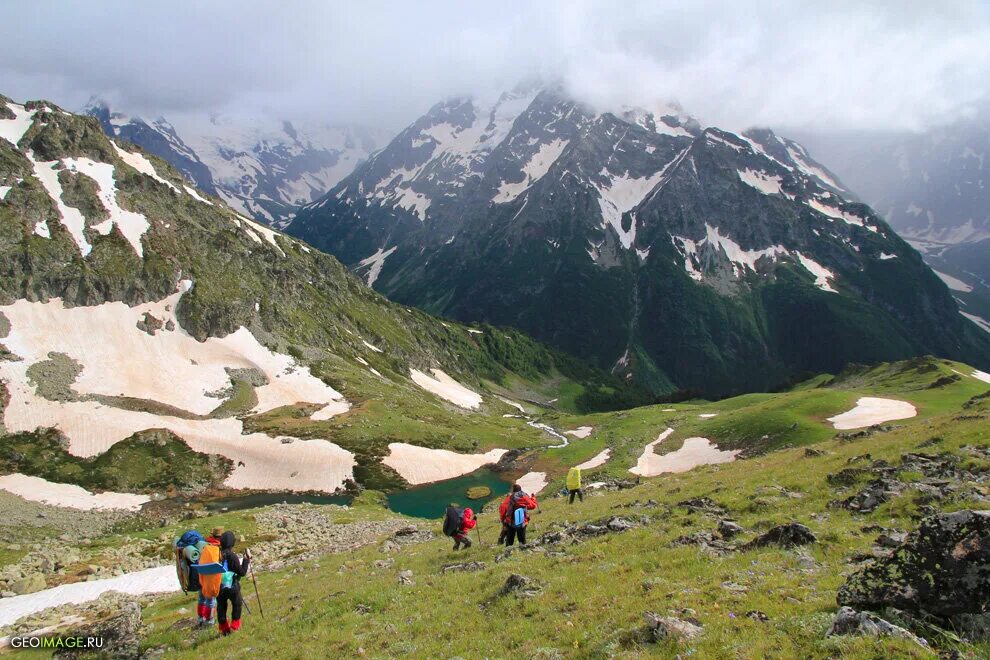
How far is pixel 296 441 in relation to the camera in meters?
95.7

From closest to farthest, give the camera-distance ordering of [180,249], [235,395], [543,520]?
[543,520], [235,395], [180,249]

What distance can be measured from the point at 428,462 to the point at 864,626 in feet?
306

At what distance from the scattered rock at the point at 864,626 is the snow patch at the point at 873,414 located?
83233 mm

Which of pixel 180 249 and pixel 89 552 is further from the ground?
pixel 180 249

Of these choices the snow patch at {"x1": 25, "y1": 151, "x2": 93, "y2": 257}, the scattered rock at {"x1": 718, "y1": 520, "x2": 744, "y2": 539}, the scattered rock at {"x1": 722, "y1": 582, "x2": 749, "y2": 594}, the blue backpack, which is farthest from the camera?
the snow patch at {"x1": 25, "y1": 151, "x2": 93, "y2": 257}

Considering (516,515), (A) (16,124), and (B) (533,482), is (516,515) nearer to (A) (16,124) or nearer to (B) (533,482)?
(B) (533,482)

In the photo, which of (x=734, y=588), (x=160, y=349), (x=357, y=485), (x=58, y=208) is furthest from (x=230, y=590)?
(x=58, y=208)

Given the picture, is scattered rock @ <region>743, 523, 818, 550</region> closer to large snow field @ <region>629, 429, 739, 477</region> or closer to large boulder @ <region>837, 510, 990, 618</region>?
large boulder @ <region>837, 510, 990, 618</region>

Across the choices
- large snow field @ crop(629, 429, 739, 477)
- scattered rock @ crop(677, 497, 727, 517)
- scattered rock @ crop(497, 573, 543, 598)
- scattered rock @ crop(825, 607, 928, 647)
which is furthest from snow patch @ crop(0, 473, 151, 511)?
scattered rock @ crop(825, 607, 928, 647)

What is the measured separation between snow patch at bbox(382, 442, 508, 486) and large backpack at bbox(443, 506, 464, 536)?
66147 mm

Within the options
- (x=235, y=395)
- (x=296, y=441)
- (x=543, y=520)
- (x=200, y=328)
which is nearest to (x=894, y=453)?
(x=543, y=520)

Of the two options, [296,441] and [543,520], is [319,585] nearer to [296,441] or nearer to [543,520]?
[543,520]

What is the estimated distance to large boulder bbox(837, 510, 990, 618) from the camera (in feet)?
33.1

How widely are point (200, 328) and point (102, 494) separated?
5330 cm
